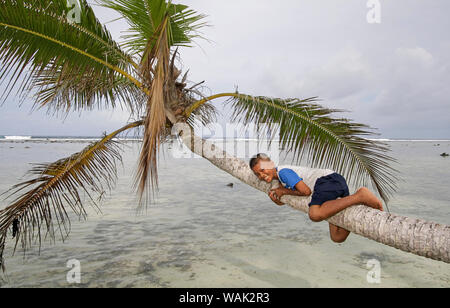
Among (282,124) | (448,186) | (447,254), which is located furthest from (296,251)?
(448,186)

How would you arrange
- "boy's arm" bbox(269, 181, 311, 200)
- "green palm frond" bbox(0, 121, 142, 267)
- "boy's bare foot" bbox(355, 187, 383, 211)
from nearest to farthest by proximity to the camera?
"boy's bare foot" bbox(355, 187, 383, 211) → "boy's arm" bbox(269, 181, 311, 200) → "green palm frond" bbox(0, 121, 142, 267)

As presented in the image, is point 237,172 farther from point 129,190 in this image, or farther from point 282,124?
point 129,190

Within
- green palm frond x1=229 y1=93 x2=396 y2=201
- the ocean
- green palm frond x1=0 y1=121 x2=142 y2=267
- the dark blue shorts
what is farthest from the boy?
the ocean

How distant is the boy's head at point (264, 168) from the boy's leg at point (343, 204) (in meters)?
0.55

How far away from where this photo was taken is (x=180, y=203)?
9469mm

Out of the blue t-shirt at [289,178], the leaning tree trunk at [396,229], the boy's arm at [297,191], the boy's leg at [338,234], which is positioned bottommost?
the boy's leg at [338,234]

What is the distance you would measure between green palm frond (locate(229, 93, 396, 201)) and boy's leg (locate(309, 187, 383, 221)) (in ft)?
3.75

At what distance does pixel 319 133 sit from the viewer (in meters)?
4.05

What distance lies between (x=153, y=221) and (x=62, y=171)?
3.99 metres

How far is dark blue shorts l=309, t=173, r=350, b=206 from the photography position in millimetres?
2760

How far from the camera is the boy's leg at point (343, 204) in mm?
2502

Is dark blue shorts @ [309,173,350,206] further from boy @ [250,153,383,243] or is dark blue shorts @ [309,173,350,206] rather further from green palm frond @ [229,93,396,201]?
green palm frond @ [229,93,396,201]

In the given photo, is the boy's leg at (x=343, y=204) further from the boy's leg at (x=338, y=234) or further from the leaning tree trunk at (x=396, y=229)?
the boy's leg at (x=338, y=234)

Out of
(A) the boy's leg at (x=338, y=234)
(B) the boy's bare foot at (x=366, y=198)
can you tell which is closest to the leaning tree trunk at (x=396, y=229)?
(B) the boy's bare foot at (x=366, y=198)
